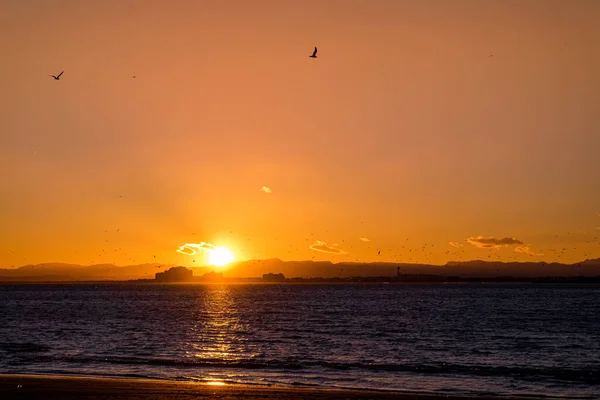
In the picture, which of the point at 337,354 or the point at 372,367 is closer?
the point at 372,367

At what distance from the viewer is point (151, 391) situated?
31547 millimetres

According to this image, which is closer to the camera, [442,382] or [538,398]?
[538,398]

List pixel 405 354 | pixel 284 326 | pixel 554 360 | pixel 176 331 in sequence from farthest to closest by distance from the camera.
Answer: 1. pixel 284 326
2. pixel 176 331
3. pixel 405 354
4. pixel 554 360

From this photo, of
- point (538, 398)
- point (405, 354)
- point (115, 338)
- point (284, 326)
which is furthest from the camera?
point (284, 326)

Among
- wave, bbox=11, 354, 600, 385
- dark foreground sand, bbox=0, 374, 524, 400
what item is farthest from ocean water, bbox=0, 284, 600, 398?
dark foreground sand, bbox=0, 374, 524, 400

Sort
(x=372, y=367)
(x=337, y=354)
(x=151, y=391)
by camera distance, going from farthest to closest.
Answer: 1. (x=337, y=354)
2. (x=372, y=367)
3. (x=151, y=391)

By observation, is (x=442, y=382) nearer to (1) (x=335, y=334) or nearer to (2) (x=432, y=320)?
(1) (x=335, y=334)

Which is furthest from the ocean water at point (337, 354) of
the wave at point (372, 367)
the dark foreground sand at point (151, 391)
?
the dark foreground sand at point (151, 391)

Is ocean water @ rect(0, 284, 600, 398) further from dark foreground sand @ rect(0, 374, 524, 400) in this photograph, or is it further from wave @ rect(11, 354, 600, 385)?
dark foreground sand @ rect(0, 374, 524, 400)

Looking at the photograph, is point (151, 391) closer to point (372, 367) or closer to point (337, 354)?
point (372, 367)

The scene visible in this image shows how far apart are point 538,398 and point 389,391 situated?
23.3ft

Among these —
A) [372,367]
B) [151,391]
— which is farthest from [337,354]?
[151,391]

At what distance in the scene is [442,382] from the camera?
125ft

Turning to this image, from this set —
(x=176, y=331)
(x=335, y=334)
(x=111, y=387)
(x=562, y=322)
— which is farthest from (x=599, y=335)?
(x=111, y=387)
